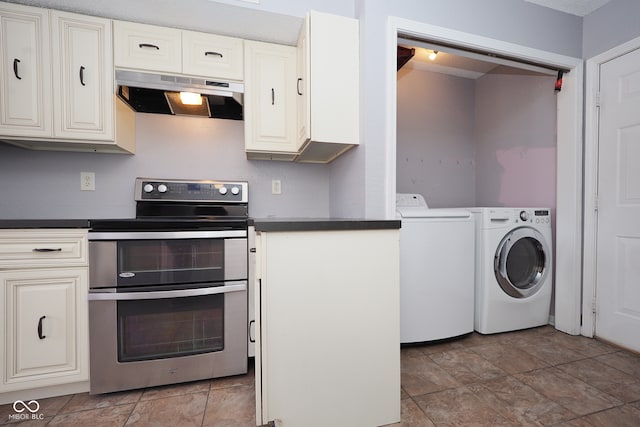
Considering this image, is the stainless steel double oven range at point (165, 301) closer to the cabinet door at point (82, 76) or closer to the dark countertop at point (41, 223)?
the dark countertop at point (41, 223)

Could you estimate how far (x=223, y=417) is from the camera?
1.33m

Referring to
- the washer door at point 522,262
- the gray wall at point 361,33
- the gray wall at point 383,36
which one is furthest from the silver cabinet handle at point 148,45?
the washer door at point 522,262

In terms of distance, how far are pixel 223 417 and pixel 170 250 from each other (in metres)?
0.86

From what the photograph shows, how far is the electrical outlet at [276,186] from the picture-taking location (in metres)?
2.35

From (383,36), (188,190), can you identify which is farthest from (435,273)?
(188,190)

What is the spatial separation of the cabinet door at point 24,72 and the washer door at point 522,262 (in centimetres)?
313

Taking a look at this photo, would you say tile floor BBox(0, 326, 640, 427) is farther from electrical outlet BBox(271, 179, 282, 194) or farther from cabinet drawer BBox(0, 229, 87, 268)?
electrical outlet BBox(271, 179, 282, 194)

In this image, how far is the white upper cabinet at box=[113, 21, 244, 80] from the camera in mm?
1775

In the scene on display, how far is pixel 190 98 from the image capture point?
1994 millimetres

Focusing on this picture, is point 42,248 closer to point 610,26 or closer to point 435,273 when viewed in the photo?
point 435,273

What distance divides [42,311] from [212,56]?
1724 mm

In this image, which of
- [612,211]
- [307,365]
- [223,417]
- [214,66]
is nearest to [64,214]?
[214,66]

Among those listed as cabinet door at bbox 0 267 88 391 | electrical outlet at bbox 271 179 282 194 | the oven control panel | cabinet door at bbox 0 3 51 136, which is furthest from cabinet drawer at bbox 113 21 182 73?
cabinet door at bbox 0 267 88 391

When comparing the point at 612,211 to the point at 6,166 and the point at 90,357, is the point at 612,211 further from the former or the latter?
the point at 6,166
